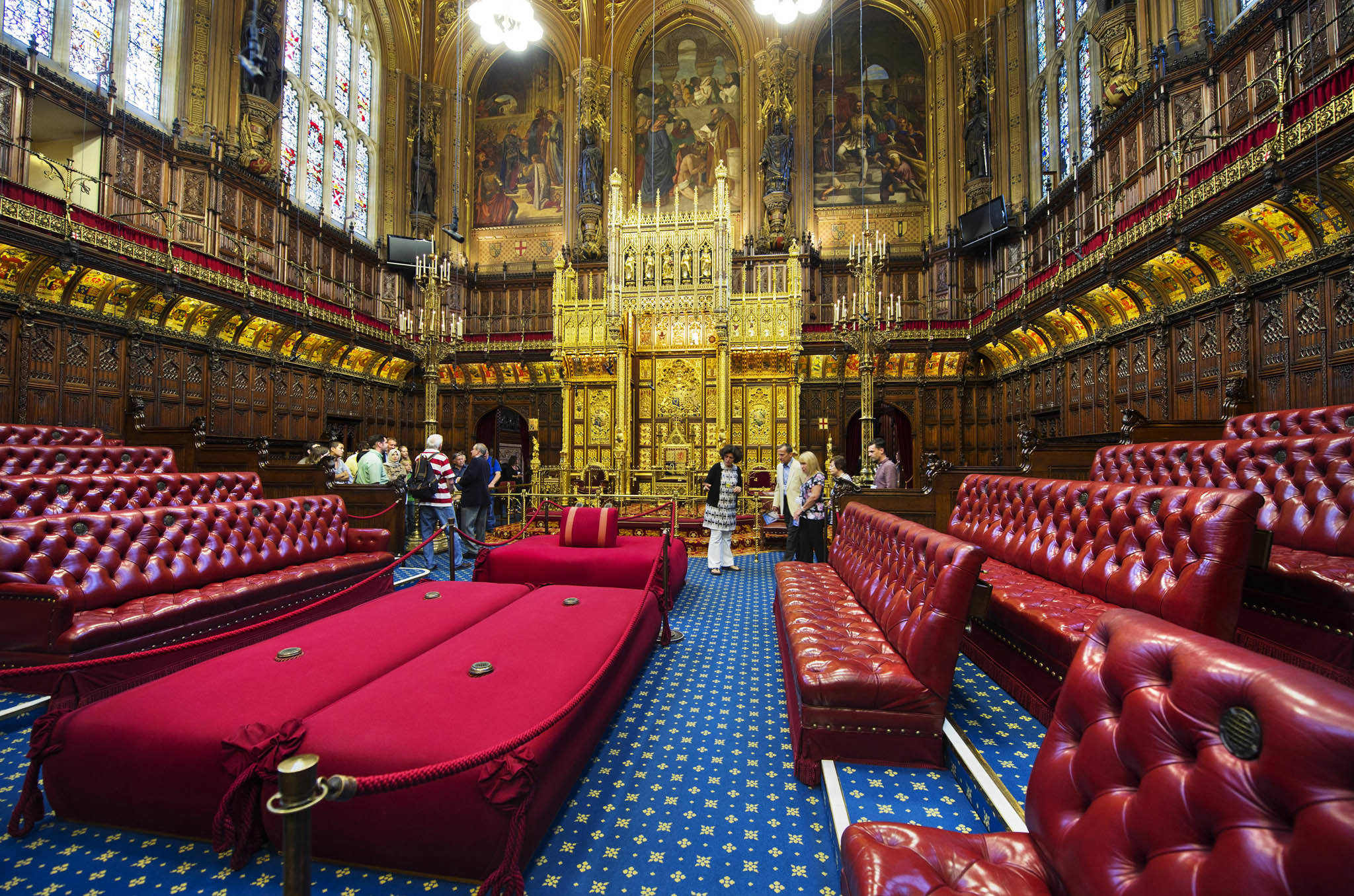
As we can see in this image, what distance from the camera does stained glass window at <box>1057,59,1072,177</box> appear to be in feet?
40.7

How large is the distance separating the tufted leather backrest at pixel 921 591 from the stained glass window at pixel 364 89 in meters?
19.6

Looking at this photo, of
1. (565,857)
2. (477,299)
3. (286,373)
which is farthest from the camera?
(477,299)

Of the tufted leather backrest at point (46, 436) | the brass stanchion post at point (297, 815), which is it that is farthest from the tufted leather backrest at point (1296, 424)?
the tufted leather backrest at point (46, 436)

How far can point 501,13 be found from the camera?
9.66 metres

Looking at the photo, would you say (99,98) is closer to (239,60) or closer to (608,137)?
(239,60)

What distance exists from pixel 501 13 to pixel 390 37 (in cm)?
1080

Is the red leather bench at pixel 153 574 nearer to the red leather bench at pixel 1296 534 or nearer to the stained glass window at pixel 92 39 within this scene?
the red leather bench at pixel 1296 534

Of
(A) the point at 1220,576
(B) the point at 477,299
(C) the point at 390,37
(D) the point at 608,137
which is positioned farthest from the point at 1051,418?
(C) the point at 390,37

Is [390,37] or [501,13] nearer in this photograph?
[501,13]

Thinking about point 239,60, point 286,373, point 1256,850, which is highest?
point 239,60

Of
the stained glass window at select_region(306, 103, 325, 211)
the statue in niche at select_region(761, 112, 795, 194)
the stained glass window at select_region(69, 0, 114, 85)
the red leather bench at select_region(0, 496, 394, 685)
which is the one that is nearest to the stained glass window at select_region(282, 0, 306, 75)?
the stained glass window at select_region(306, 103, 325, 211)

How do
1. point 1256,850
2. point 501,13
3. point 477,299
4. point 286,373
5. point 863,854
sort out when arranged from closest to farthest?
→ point 1256,850, point 863,854, point 501,13, point 286,373, point 477,299

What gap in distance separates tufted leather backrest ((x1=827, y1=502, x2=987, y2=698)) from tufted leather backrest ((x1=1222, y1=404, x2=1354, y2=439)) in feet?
9.20

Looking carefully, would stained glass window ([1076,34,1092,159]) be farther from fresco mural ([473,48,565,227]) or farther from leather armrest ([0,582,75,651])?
leather armrest ([0,582,75,651])
